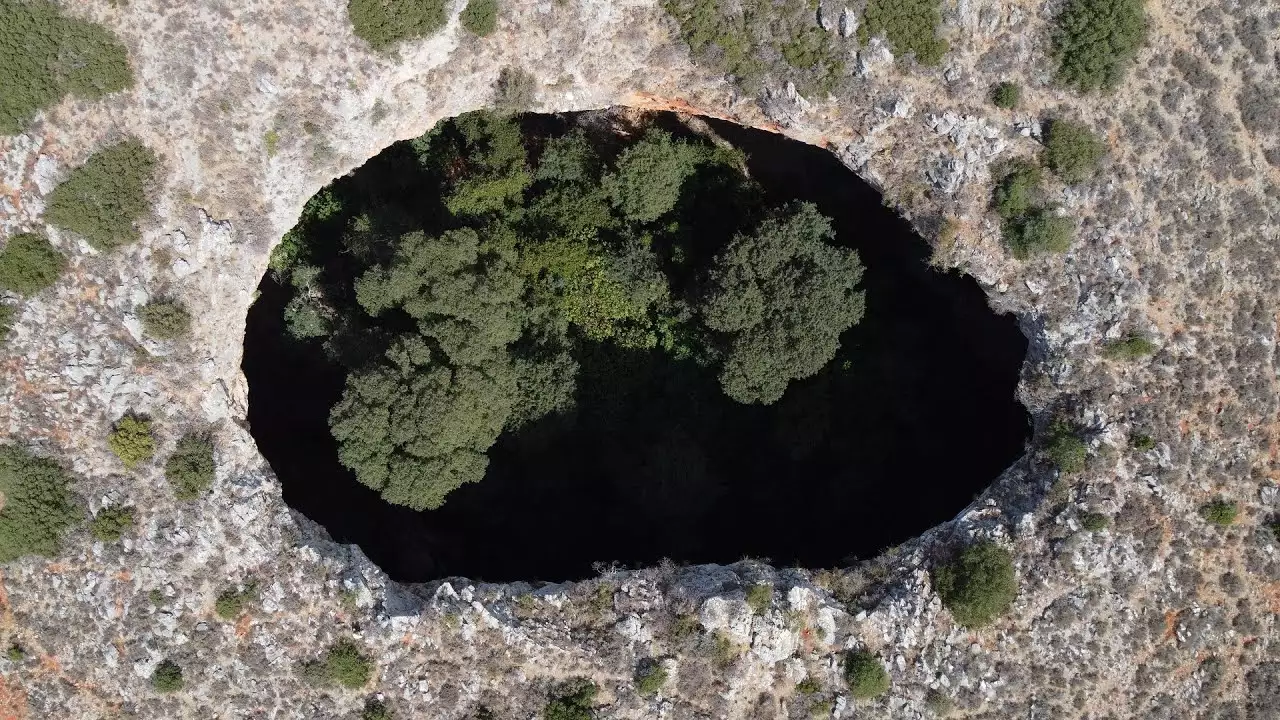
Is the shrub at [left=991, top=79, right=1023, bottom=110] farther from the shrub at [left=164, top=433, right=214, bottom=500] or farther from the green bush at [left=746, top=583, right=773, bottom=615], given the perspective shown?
the shrub at [left=164, top=433, right=214, bottom=500]

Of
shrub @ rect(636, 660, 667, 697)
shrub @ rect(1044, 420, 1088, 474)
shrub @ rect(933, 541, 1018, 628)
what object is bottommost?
shrub @ rect(636, 660, 667, 697)

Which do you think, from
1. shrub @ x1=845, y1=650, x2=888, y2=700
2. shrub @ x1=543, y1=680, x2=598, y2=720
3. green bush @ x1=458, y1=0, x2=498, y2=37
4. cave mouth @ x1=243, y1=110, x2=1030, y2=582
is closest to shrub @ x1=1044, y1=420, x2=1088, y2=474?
cave mouth @ x1=243, y1=110, x2=1030, y2=582

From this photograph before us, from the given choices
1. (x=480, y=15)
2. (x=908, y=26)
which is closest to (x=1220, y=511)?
(x=908, y=26)

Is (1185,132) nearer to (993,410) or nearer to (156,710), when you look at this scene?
(993,410)

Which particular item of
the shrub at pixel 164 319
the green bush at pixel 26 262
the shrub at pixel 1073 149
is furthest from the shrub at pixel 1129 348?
the green bush at pixel 26 262

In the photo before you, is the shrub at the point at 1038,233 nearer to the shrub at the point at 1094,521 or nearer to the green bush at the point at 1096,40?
the green bush at the point at 1096,40

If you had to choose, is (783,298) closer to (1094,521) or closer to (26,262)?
(1094,521)
